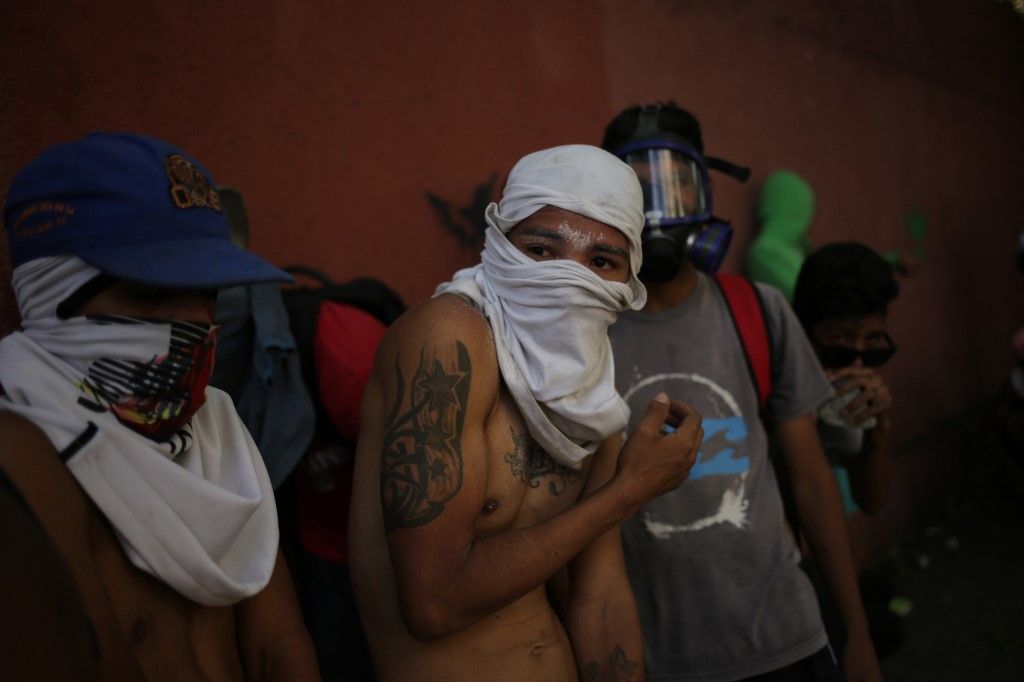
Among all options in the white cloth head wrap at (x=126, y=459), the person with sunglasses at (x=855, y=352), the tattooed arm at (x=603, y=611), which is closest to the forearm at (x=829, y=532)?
the person with sunglasses at (x=855, y=352)

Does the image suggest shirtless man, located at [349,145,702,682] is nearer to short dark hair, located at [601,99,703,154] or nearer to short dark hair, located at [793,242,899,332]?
short dark hair, located at [601,99,703,154]

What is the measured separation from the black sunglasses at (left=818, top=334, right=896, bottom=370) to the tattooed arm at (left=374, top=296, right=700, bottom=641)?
165cm

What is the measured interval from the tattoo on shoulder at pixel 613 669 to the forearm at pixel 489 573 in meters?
0.39

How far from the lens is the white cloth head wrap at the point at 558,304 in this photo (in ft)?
6.15

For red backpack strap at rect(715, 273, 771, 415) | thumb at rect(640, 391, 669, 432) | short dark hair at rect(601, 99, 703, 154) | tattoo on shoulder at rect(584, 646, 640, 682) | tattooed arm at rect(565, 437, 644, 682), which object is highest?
short dark hair at rect(601, 99, 703, 154)

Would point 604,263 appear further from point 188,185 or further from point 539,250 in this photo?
point 188,185

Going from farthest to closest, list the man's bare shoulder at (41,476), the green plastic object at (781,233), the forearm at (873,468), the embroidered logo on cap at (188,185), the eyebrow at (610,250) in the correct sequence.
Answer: the green plastic object at (781,233) → the forearm at (873,468) → the eyebrow at (610,250) → the embroidered logo on cap at (188,185) → the man's bare shoulder at (41,476)

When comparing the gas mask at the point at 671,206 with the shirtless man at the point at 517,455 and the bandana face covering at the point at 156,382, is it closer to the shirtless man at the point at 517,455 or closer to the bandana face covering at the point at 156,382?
the shirtless man at the point at 517,455

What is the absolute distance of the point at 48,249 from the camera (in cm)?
145

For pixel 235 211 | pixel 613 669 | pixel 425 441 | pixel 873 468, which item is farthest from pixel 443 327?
pixel 873 468

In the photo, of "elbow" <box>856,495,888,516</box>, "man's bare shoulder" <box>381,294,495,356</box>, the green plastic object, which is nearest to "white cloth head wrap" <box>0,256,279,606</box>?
"man's bare shoulder" <box>381,294,495,356</box>

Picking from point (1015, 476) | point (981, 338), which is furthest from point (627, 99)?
point (981, 338)

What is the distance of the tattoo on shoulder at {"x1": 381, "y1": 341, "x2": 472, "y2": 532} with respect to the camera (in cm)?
167

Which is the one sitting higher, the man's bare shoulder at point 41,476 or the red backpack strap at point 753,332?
the red backpack strap at point 753,332
